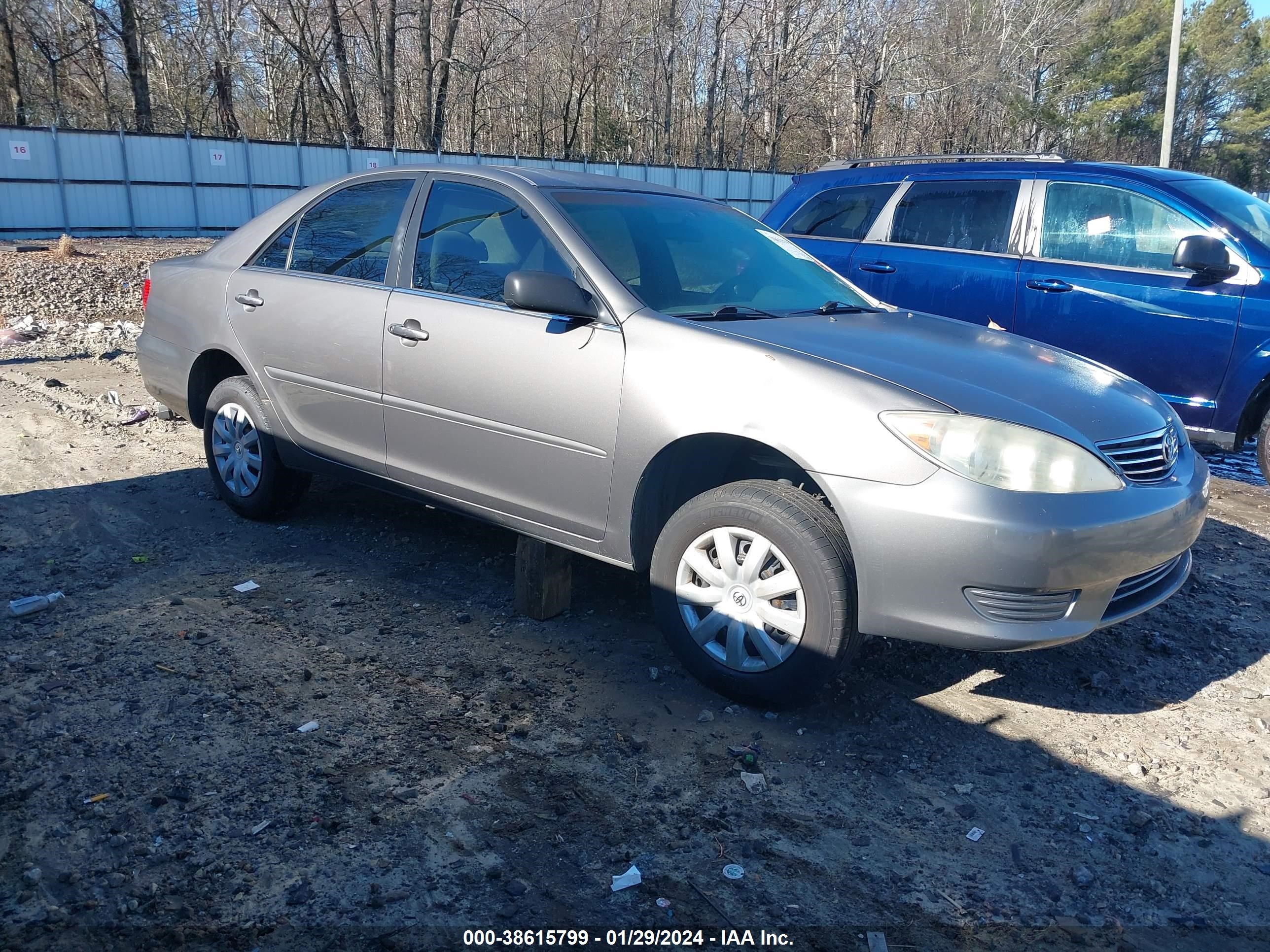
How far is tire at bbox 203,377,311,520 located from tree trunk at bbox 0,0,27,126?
1049 inches

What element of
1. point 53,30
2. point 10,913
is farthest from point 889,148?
point 10,913

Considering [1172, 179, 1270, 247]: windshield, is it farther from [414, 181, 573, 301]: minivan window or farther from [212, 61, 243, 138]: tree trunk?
[212, 61, 243, 138]: tree trunk

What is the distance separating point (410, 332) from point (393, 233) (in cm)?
60

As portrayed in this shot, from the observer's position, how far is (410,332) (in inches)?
172

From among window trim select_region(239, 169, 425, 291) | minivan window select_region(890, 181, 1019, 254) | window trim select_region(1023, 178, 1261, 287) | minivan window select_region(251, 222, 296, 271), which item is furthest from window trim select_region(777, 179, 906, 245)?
minivan window select_region(251, 222, 296, 271)

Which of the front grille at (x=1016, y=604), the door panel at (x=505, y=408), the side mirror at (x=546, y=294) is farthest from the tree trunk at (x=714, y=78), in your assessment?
the front grille at (x=1016, y=604)

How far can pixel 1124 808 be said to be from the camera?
3.13 meters

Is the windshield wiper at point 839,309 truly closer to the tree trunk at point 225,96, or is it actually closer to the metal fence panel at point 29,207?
the metal fence panel at point 29,207

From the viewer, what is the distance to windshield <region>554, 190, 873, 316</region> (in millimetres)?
4082

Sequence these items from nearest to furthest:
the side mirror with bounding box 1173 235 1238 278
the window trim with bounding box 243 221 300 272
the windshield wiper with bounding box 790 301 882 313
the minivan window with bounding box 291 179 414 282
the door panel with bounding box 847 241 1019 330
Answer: the windshield wiper with bounding box 790 301 882 313, the minivan window with bounding box 291 179 414 282, the window trim with bounding box 243 221 300 272, the side mirror with bounding box 1173 235 1238 278, the door panel with bounding box 847 241 1019 330

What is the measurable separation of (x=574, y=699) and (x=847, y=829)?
1.10 meters

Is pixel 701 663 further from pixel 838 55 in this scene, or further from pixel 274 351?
Answer: pixel 838 55

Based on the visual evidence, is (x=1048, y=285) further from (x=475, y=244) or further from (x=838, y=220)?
(x=475, y=244)

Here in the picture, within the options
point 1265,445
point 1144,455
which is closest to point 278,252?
point 1144,455
